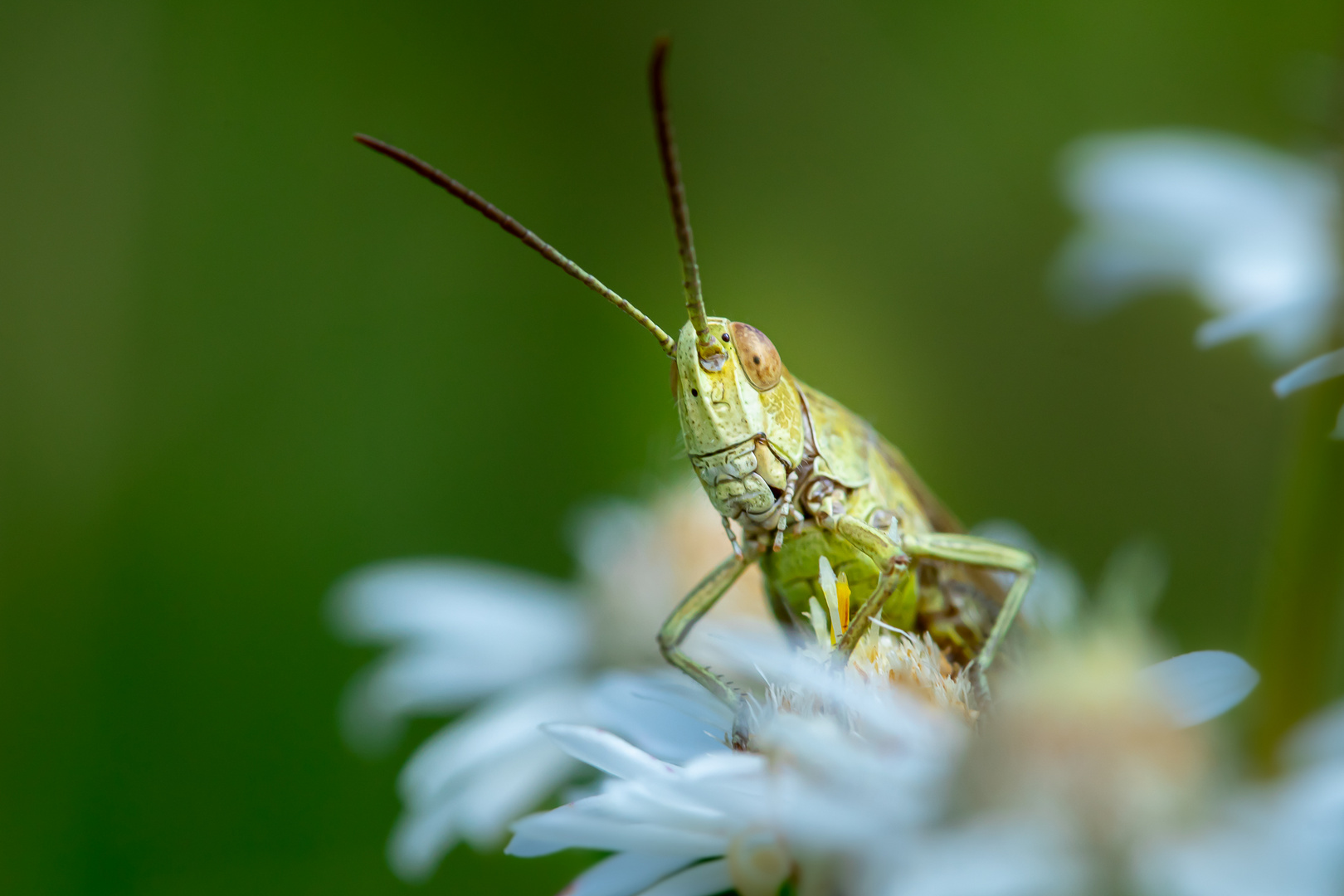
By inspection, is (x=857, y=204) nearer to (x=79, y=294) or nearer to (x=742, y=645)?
(x=79, y=294)

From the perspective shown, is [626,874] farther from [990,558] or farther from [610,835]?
[990,558]

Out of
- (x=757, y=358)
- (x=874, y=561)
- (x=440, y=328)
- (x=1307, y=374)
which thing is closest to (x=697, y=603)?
(x=874, y=561)

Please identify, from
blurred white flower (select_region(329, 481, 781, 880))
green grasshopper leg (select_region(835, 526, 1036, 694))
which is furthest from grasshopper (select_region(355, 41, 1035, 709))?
blurred white flower (select_region(329, 481, 781, 880))

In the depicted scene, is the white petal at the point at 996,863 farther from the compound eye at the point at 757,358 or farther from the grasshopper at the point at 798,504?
the compound eye at the point at 757,358

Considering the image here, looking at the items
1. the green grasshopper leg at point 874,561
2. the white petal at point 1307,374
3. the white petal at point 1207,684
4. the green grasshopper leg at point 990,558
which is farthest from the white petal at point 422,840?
the white petal at point 1307,374

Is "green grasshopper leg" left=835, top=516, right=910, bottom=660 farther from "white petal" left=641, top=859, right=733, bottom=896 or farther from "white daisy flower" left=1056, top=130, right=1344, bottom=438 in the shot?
"white daisy flower" left=1056, top=130, right=1344, bottom=438

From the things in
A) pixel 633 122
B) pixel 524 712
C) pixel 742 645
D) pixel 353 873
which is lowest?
pixel 353 873

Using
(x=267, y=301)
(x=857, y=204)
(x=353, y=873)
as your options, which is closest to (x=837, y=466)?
(x=353, y=873)
